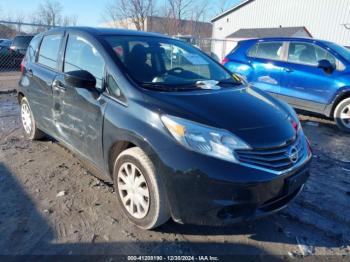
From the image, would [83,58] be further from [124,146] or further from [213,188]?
[213,188]

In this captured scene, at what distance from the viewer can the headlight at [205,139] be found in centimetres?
241

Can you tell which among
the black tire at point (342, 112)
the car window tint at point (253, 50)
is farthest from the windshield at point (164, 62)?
the car window tint at point (253, 50)

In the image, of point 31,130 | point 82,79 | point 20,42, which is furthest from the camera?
point 20,42

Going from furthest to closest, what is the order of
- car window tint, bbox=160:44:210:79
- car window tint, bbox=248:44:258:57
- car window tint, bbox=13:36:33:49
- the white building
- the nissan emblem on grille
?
1. the white building
2. car window tint, bbox=13:36:33:49
3. car window tint, bbox=248:44:258:57
4. car window tint, bbox=160:44:210:79
5. the nissan emblem on grille

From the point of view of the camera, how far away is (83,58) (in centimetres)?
350

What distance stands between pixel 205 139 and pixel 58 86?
214cm

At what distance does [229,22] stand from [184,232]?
35781 millimetres

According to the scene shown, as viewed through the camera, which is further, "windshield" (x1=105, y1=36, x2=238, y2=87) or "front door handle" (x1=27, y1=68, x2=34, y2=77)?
"front door handle" (x1=27, y1=68, x2=34, y2=77)

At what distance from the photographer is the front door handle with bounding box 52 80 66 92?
369cm

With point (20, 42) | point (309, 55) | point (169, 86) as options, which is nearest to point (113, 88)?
point (169, 86)

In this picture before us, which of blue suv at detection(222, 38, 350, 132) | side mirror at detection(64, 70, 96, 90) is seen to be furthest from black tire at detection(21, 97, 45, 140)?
blue suv at detection(222, 38, 350, 132)

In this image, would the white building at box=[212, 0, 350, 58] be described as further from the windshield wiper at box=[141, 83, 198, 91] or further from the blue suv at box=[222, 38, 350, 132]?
the windshield wiper at box=[141, 83, 198, 91]

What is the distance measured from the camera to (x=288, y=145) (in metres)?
2.71

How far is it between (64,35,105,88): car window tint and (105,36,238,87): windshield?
0.66ft
